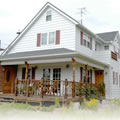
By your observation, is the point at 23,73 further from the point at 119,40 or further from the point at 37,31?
the point at 119,40

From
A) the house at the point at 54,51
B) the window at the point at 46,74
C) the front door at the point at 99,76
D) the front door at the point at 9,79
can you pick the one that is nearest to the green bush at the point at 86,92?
the house at the point at 54,51

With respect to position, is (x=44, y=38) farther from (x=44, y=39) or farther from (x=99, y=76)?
(x=99, y=76)

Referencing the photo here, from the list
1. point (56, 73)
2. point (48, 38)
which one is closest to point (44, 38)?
point (48, 38)

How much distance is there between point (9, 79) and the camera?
50.8 ft

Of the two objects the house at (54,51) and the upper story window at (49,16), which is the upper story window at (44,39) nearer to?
the house at (54,51)

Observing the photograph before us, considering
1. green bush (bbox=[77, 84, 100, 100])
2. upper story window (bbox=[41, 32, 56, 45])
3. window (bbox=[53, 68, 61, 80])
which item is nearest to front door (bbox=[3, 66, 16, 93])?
upper story window (bbox=[41, 32, 56, 45])

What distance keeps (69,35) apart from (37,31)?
3.59 m

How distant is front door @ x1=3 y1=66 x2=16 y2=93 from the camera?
1508 centimetres

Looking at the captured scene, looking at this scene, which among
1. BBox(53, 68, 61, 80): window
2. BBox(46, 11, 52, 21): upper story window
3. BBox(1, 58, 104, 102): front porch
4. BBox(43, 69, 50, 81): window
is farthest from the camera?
BBox(46, 11, 52, 21): upper story window

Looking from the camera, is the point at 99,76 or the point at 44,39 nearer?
the point at 44,39

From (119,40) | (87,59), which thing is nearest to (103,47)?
(119,40)

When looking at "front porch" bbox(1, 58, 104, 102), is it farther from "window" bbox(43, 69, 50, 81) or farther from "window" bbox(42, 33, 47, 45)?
"window" bbox(42, 33, 47, 45)

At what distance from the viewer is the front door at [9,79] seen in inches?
594

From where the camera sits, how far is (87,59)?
39.6 ft
